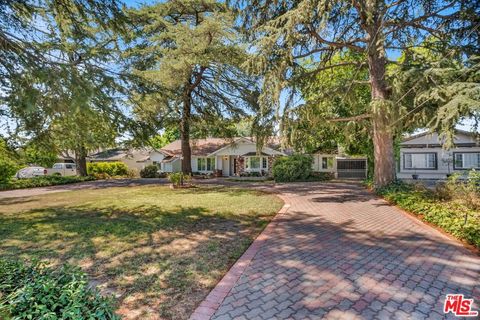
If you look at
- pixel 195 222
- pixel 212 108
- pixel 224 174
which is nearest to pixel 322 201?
pixel 195 222

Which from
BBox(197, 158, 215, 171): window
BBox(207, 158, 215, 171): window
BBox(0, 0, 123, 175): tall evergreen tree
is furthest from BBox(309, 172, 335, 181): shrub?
BBox(0, 0, 123, 175): tall evergreen tree

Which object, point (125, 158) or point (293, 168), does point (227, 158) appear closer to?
point (293, 168)

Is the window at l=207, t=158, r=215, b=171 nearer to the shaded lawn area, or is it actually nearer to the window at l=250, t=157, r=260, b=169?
the window at l=250, t=157, r=260, b=169

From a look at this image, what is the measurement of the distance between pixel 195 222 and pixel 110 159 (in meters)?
37.2

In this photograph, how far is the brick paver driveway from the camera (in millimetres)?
3750

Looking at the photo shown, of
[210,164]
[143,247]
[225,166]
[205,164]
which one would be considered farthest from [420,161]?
[143,247]

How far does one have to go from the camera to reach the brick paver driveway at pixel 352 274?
148 inches

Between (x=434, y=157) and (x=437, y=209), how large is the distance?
66.5ft

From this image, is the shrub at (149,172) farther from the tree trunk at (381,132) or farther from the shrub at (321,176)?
the tree trunk at (381,132)

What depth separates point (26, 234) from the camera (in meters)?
7.62

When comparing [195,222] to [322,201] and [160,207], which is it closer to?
[160,207]

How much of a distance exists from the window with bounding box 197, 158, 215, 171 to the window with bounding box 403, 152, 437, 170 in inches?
818

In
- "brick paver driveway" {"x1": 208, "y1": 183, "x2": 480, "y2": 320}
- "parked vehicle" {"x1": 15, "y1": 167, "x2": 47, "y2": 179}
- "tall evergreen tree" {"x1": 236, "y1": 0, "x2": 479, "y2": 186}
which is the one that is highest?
"tall evergreen tree" {"x1": 236, "y1": 0, "x2": 479, "y2": 186}

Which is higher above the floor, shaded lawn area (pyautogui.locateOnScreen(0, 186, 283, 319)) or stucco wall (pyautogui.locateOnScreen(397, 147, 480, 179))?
stucco wall (pyautogui.locateOnScreen(397, 147, 480, 179))
